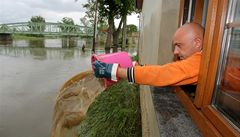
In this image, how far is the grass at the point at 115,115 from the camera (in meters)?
3.75

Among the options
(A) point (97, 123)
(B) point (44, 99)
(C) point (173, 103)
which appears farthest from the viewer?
(B) point (44, 99)

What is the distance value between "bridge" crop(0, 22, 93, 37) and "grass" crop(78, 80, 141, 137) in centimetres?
3110

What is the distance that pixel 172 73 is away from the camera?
151 centimetres

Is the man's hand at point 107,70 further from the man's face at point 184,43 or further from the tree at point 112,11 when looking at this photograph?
the tree at point 112,11

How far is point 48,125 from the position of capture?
19.1 ft

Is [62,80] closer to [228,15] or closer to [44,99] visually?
[44,99]

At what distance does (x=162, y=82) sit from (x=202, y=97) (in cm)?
26

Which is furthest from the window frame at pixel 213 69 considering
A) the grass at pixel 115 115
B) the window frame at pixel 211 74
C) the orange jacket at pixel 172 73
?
the grass at pixel 115 115

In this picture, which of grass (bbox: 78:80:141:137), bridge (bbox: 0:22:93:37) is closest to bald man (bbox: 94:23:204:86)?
grass (bbox: 78:80:141:137)

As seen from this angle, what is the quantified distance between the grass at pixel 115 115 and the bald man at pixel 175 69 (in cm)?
221

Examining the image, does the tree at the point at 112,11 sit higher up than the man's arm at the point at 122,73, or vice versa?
the tree at the point at 112,11

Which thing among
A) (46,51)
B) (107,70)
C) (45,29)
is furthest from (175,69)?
(45,29)

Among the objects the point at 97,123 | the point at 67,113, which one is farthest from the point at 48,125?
the point at 97,123

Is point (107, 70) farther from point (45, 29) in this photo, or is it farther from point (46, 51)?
point (45, 29)
